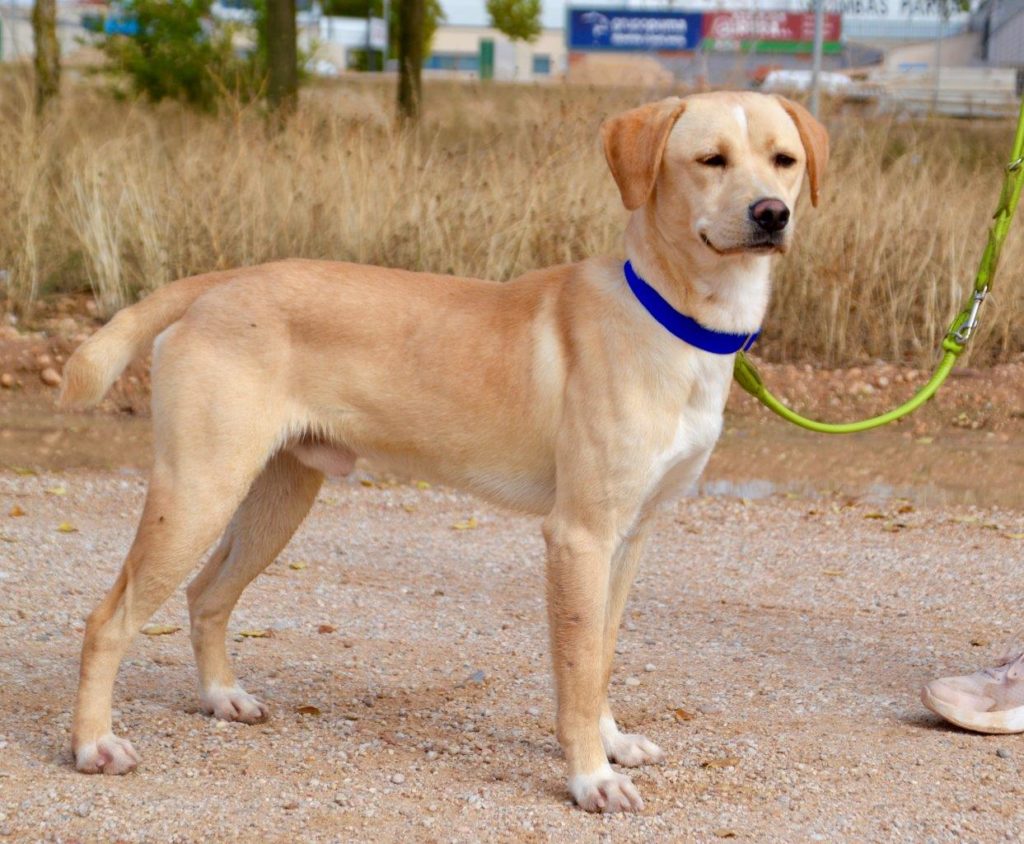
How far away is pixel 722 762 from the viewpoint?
11.9ft

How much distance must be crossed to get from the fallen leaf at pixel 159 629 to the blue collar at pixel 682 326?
2.30 m

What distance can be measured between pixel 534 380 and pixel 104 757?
4.83ft

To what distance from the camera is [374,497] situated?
6.93 meters

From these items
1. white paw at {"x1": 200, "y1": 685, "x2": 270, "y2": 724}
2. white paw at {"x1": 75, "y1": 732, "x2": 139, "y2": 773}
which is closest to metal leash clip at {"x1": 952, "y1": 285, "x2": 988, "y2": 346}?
white paw at {"x1": 200, "y1": 685, "x2": 270, "y2": 724}

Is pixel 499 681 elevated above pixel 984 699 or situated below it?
below

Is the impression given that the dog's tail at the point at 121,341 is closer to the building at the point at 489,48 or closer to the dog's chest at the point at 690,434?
the dog's chest at the point at 690,434

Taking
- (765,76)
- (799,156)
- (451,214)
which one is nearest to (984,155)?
(765,76)

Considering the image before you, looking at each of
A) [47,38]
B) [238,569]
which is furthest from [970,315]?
Result: [47,38]

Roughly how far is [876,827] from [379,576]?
273cm

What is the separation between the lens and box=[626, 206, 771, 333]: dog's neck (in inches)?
133

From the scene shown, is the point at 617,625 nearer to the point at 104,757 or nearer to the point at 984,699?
the point at 984,699

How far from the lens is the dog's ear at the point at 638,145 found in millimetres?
3383

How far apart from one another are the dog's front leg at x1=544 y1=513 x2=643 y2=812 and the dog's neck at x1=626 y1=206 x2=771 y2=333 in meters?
0.62

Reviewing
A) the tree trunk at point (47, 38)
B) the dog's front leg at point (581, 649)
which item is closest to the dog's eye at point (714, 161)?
the dog's front leg at point (581, 649)
